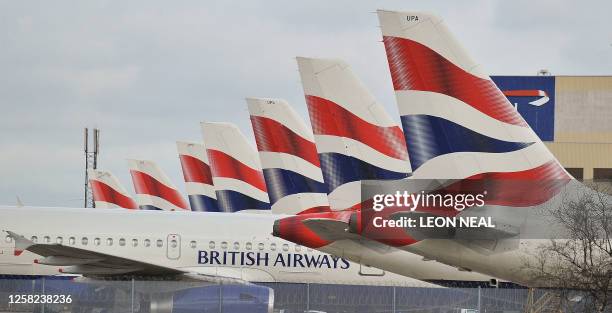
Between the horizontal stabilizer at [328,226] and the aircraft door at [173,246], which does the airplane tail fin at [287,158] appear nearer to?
the aircraft door at [173,246]

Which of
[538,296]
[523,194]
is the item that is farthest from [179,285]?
[523,194]

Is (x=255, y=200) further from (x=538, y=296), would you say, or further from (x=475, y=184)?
(x=475, y=184)

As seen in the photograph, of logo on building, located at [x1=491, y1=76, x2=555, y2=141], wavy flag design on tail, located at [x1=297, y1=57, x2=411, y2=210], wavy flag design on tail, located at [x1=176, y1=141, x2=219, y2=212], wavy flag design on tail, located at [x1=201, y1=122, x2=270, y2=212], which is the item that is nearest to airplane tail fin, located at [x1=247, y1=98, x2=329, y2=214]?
wavy flag design on tail, located at [x1=297, y1=57, x2=411, y2=210]

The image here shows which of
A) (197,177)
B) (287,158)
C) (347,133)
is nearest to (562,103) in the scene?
(197,177)

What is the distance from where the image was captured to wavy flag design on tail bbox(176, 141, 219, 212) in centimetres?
5047

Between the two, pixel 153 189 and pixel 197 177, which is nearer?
pixel 197 177

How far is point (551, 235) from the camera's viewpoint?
1945 cm

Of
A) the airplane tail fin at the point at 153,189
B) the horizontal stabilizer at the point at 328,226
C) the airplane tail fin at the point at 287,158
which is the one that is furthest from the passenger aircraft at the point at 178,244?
the airplane tail fin at the point at 153,189

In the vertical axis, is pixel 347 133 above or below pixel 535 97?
below

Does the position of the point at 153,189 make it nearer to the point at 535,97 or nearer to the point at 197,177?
the point at 197,177

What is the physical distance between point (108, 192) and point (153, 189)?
616 centimetres

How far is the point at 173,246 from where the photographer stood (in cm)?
Result: 3428

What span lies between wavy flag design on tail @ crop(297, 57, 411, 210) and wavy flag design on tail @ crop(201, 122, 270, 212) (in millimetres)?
16384

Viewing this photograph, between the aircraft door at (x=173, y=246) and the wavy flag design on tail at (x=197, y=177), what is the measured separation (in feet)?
51.7
